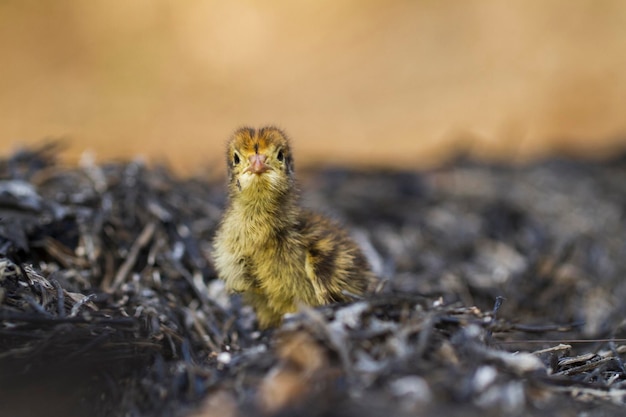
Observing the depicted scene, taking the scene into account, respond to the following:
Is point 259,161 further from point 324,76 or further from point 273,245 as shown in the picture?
point 324,76

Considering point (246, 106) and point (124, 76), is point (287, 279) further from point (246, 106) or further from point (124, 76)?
Result: point (124, 76)

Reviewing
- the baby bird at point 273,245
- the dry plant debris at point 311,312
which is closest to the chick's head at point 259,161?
the baby bird at point 273,245

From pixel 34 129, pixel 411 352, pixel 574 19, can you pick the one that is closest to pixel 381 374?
pixel 411 352

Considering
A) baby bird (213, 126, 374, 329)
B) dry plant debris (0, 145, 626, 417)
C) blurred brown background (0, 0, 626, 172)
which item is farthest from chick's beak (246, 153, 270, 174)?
blurred brown background (0, 0, 626, 172)

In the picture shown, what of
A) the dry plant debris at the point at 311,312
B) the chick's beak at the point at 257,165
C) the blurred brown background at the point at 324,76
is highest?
the blurred brown background at the point at 324,76

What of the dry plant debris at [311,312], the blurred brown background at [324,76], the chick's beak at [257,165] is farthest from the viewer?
the blurred brown background at [324,76]

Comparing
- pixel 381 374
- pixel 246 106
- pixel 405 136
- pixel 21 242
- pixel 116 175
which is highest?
pixel 246 106

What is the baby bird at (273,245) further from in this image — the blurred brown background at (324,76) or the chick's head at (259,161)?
the blurred brown background at (324,76)
